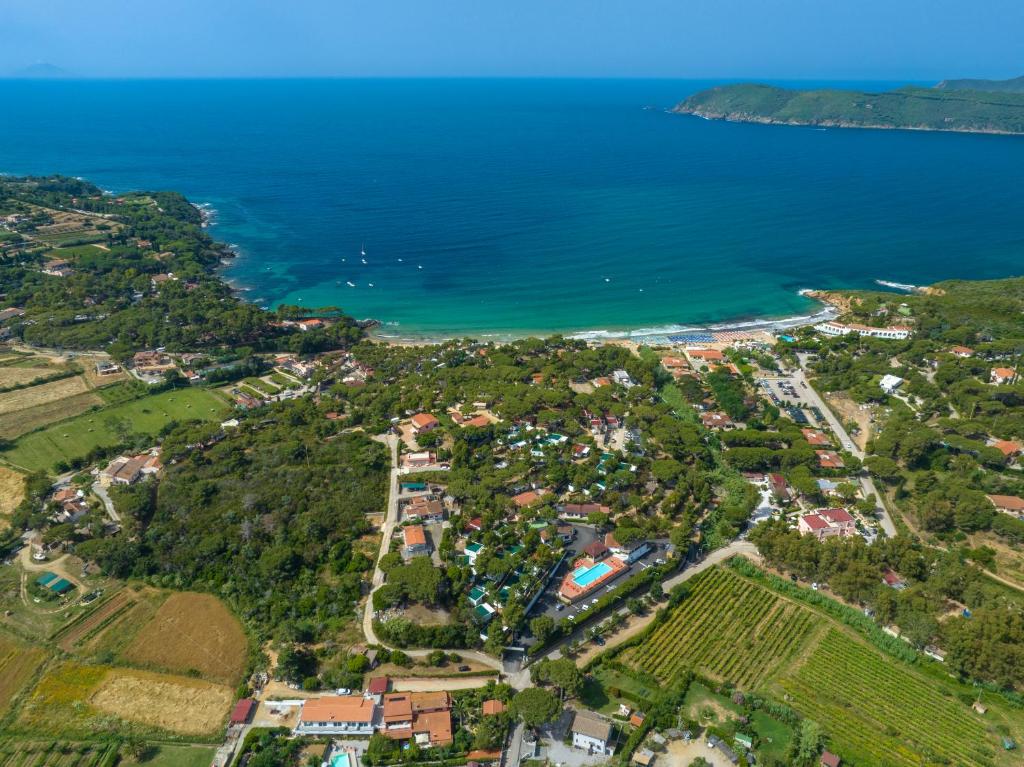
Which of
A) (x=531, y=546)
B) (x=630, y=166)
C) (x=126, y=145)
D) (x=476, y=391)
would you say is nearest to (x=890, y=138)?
(x=630, y=166)

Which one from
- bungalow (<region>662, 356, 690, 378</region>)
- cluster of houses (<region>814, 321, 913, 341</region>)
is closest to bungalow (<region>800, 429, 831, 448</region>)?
bungalow (<region>662, 356, 690, 378</region>)

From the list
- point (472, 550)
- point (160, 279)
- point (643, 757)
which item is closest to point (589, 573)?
point (472, 550)

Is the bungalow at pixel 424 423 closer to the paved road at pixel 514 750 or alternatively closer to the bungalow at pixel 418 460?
the bungalow at pixel 418 460

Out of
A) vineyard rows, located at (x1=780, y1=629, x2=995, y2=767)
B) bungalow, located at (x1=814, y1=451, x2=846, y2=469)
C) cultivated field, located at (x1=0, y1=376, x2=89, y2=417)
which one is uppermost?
cultivated field, located at (x1=0, y1=376, x2=89, y2=417)

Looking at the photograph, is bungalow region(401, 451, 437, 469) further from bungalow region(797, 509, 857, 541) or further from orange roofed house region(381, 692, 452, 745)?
bungalow region(797, 509, 857, 541)

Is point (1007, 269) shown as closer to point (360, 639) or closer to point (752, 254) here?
point (752, 254)

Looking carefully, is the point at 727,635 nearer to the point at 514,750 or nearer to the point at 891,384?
the point at 514,750
